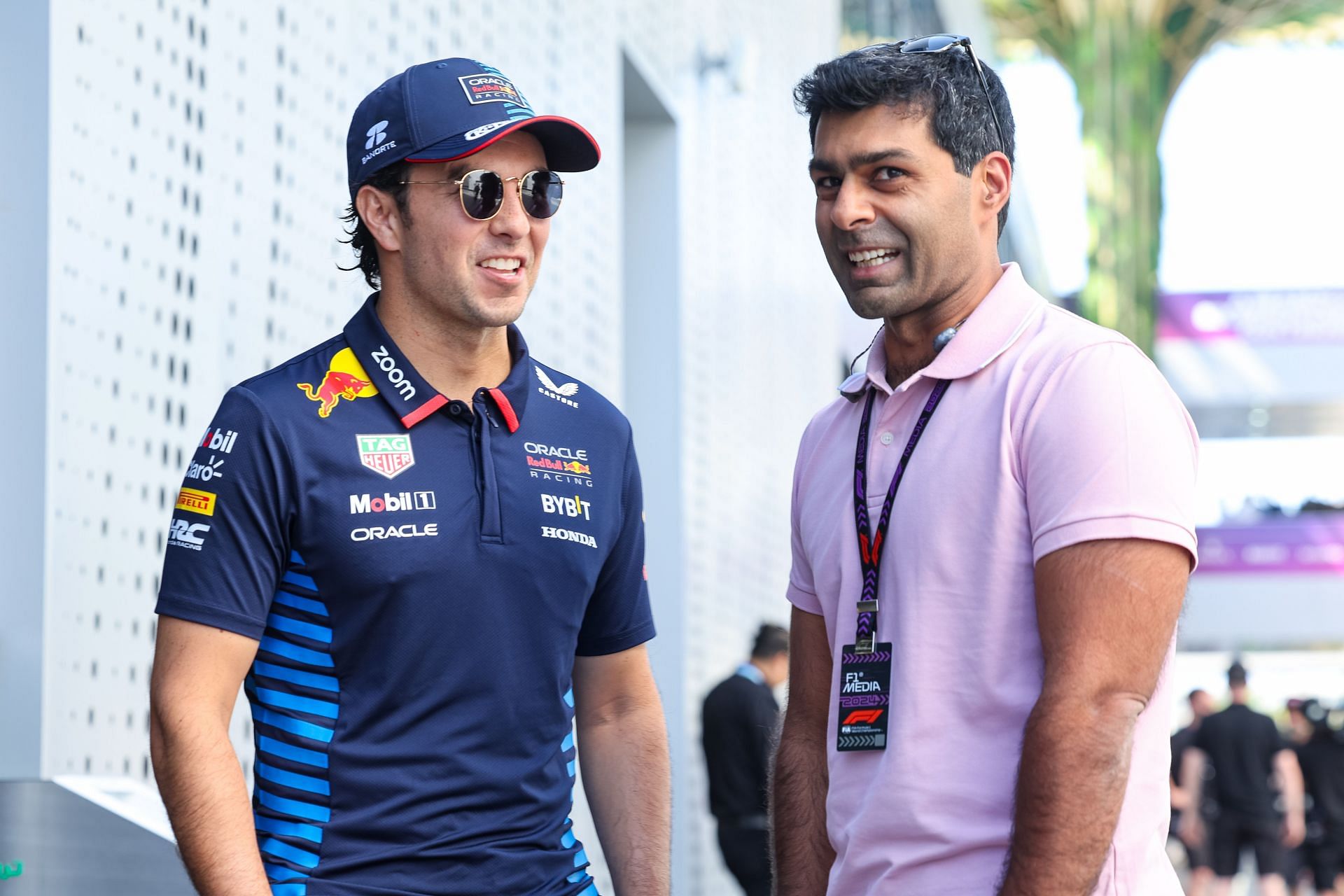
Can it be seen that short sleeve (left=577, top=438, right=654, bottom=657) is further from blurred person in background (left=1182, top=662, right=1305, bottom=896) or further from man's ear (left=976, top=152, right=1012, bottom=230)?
blurred person in background (left=1182, top=662, right=1305, bottom=896)

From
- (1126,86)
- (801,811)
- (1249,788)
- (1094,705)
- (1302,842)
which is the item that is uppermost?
(1126,86)

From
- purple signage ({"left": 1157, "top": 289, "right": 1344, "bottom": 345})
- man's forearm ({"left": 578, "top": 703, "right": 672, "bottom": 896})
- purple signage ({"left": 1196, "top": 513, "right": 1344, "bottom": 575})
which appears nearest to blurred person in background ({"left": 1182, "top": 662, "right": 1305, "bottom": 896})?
man's forearm ({"left": 578, "top": 703, "right": 672, "bottom": 896})

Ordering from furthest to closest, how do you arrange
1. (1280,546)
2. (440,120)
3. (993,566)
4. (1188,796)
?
1. (1280,546)
2. (1188,796)
3. (440,120)
4. (993,566)

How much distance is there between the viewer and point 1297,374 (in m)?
25.4

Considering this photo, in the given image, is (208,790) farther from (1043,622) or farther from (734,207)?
(734,207)

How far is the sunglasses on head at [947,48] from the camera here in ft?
7.06

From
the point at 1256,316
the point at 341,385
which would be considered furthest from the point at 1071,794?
the point at 1256,316

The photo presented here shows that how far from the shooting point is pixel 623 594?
2.51m

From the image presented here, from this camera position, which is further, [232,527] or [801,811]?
[801,811]

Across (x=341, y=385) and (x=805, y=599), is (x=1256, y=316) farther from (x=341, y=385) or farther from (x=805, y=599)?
(x=341, y=385)

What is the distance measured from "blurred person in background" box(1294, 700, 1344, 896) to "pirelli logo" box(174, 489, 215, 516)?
425 inches

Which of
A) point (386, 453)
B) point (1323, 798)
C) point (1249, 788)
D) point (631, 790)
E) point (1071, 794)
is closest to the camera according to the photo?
point (1071, 794)

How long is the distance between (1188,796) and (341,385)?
11.2 meters

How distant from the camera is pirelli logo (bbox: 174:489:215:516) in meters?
2.08
